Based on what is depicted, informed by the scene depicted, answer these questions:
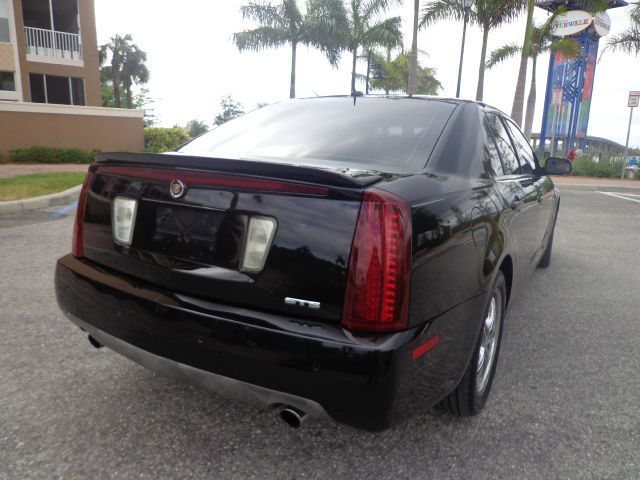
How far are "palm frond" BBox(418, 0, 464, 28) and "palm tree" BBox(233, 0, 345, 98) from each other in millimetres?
8409

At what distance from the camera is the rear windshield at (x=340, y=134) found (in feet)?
7.93

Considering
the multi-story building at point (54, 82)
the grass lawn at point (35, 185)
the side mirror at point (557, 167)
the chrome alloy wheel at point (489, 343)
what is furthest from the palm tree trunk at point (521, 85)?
the chrome alloy wheel at point (489, 343)

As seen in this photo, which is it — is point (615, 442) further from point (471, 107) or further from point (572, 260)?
point (572, 260)

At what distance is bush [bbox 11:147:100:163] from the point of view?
55.8ft

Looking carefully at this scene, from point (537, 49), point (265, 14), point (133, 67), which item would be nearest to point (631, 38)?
point (537, 49)

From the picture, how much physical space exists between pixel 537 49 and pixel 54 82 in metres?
22.6

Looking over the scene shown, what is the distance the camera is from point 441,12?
2255 centimetres

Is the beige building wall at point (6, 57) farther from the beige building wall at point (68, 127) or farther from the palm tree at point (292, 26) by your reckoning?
the palm tree at point (292, 26)

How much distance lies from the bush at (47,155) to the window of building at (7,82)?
6672 mm

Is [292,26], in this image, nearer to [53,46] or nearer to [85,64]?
[85,64]

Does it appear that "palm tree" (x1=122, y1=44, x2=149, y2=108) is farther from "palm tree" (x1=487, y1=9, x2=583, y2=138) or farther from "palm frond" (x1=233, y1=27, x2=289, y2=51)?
"palm tree" (x1=487, y1=9, x2=583, y2=138)

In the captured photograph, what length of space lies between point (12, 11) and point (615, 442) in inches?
1016

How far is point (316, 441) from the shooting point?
2.28 meters

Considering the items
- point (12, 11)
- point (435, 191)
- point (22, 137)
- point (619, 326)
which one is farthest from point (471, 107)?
point (12, 11)
